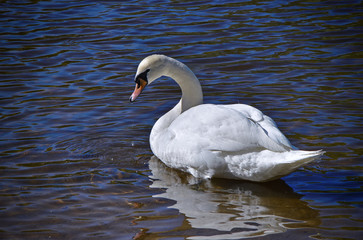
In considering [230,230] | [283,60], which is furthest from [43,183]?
[283,60]

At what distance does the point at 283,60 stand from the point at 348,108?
6.41 ft

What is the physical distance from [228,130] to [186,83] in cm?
117

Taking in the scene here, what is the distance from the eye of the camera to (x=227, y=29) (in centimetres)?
1002

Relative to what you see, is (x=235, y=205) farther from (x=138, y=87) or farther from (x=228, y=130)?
(x=138, y=87)

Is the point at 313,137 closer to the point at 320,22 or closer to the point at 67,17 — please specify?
the point at 320,22

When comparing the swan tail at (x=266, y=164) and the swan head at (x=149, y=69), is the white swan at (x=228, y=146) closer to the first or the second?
the swan tail at (x=266, y=164)

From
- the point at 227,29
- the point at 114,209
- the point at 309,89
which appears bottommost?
the point at 114,209

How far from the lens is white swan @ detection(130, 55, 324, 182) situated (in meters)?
4.78

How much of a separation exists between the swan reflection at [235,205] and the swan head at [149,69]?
0.98 m

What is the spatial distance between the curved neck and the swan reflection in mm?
831

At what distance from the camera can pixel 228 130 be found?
4992 mm

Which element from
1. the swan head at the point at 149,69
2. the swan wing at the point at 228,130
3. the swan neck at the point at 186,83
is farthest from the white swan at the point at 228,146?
the swan head at the point at 149,69

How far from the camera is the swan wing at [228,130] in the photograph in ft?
15.9

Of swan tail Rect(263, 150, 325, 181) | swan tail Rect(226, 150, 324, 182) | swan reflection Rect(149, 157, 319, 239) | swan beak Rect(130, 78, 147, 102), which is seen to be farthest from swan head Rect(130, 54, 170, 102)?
swan tail Rect(263, 150, 325, 181)
